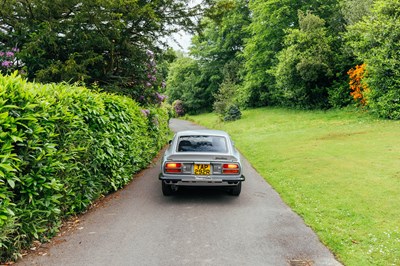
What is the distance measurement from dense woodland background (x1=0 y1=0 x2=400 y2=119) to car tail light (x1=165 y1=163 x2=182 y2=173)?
4.09 metres

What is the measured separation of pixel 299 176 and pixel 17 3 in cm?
1145

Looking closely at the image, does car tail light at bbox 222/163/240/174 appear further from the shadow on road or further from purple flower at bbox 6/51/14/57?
purple flower at bbox 6/51/14/57

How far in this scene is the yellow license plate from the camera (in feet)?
22.2

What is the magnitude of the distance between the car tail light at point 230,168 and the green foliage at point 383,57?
1743cm

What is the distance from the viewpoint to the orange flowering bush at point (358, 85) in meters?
23.9

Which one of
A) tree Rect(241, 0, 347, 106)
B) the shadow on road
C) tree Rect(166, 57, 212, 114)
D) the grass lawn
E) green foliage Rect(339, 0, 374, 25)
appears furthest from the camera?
tree Rect(166, 57, 212, 114)

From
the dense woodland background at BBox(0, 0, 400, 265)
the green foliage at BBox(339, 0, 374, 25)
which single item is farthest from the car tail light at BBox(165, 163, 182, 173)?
the green foliage at BBox(339, 0, 374, 25)

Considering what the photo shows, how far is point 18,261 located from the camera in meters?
4.14

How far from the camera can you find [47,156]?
4.75 meters

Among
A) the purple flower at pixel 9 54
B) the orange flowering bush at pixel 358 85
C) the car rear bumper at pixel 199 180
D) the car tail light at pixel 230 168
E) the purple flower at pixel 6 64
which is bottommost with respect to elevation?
the car rear bumper at pixel 199 180

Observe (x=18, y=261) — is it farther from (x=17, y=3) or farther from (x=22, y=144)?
(x=17, y=3)

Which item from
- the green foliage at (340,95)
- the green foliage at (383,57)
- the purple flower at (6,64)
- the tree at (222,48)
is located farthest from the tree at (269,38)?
the purple flower at (6,64)

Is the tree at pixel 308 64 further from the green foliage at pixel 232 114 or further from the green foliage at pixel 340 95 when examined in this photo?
the green foliage at pixel 232 114

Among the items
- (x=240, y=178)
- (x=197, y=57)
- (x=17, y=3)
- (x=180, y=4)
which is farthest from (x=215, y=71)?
(x=240, y=178)
